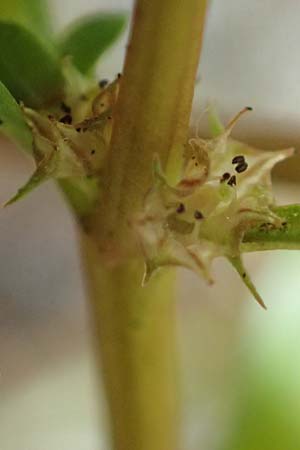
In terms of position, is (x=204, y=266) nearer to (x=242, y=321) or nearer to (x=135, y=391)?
(x=135, y=391)

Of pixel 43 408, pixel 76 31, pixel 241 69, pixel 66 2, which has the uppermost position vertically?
pixel 76 31

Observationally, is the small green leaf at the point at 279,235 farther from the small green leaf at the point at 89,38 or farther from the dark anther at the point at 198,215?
the small green leaf at the point at 89,38

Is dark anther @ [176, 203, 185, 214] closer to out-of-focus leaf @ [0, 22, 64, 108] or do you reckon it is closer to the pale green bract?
the pale green bract

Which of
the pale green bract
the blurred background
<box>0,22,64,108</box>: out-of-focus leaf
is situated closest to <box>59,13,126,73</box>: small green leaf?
<box>0,22,64,108</box>: out-of-focus leaf

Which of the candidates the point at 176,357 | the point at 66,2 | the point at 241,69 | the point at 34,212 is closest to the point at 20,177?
the point at 34,212

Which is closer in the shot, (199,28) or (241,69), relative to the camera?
(199,28)
